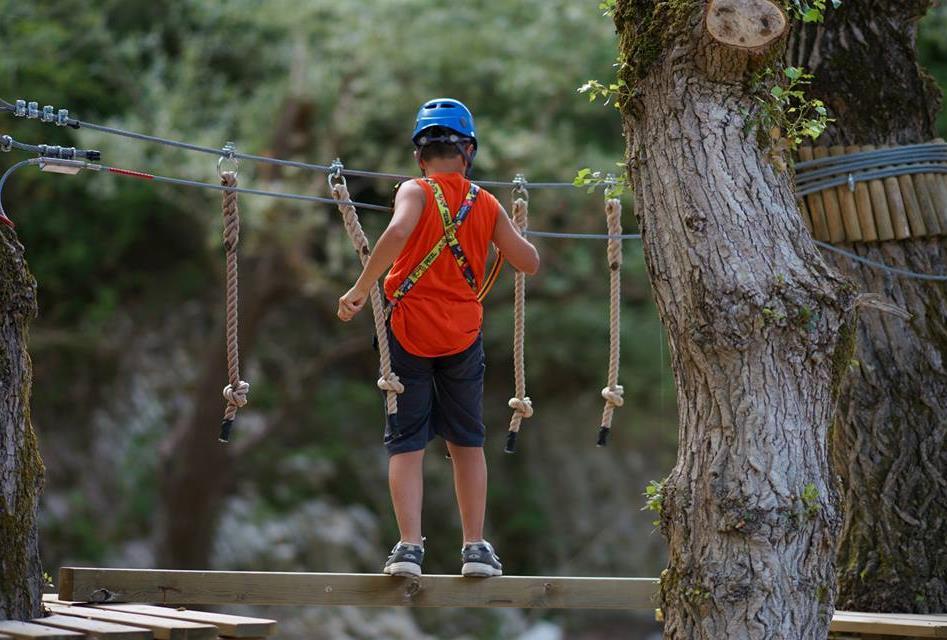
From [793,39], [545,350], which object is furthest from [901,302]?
[545,350]

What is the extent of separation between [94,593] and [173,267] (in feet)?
28.6

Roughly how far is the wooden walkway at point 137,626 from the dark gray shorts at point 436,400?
97 centimetres

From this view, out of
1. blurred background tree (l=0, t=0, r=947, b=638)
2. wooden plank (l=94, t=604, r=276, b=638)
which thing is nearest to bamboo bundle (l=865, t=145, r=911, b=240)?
wooden plank (l=94, t=604, r=276, b=638)

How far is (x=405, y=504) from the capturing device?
12.7ft

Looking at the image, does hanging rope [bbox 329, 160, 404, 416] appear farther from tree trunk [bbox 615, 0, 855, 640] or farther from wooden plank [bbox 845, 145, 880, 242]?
wooden plank [bbox 845, 145, 880, 242]

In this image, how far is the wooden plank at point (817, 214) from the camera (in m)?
4.30

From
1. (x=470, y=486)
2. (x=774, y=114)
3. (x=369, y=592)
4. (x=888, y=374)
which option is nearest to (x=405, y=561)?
(x=369, y=592)

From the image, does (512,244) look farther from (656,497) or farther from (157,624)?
(157,624)

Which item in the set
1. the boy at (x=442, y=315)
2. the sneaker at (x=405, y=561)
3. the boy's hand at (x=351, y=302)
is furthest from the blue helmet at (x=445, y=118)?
the sneaker at (x=405, y=561)

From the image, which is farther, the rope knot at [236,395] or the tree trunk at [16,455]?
the rope knot at [236,395]

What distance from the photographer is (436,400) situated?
403 centimetres

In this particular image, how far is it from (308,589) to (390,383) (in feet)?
2.18

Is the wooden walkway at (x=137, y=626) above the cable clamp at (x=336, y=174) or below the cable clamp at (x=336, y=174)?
below

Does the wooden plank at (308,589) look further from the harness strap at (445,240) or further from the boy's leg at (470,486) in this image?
the harness strap at (445,240)
